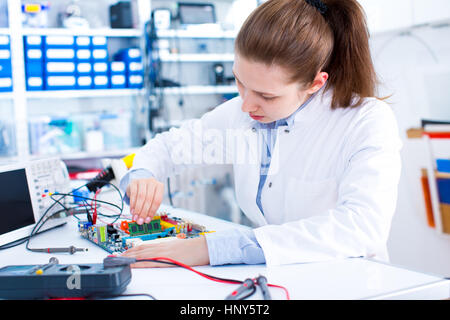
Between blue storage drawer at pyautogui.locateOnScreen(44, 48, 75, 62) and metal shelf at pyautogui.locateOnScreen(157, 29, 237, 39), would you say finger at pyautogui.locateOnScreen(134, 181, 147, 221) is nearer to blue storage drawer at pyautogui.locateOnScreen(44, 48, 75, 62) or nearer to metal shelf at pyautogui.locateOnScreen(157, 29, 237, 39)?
blue storage drawer at pyautogui.locateOnScreen(44, 48, 75, 62)

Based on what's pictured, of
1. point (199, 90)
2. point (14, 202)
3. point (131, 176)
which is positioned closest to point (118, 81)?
point (199, 90)

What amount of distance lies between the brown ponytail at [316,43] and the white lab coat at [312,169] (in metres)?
0.07

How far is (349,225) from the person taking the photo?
860mm

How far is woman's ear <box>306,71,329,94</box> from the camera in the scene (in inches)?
Result: 40.9

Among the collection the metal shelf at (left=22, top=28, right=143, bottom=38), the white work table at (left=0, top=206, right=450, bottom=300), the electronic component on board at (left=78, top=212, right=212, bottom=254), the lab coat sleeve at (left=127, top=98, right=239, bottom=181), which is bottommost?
the white work table at (left=0, top=206, right=450, bottom=300)

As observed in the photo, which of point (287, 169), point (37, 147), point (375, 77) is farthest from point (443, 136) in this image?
point (37, 147)

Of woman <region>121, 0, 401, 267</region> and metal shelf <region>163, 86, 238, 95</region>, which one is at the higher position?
metal shelf <region>163, 86, 238, 95</region>

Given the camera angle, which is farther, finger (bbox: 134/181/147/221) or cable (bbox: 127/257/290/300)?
finger (bbox: 134/181/147/221)

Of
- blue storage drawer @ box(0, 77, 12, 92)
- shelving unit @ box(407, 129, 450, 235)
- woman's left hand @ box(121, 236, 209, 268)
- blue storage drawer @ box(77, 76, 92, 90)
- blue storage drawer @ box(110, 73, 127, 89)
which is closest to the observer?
woman's left hand @ box(121, 236, 209, 268)

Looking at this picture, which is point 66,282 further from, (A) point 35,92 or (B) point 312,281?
(A) point 35,92

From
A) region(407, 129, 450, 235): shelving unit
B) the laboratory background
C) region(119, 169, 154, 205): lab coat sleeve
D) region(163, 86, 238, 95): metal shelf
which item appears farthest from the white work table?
region(163, 86, 238, 95): metal shelf

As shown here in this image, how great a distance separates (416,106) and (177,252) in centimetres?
194

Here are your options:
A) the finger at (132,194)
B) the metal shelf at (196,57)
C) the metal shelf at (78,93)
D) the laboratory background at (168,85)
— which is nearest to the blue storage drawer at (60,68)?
the laboratory background at (168,85)

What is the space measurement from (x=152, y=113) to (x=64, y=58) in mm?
702
